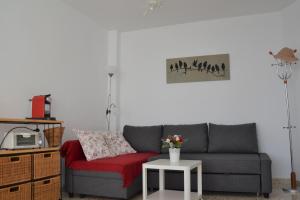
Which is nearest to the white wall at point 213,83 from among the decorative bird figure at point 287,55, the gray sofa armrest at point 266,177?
the decorative bird figure at point 287,55

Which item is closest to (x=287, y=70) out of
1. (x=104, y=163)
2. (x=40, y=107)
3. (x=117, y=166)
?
(x=117, y=166)

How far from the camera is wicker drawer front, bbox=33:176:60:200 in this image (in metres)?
2.73

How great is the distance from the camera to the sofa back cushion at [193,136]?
4238 millimetres

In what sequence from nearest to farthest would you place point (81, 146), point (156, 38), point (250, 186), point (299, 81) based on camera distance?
A: 1. point (250, 186)
2. point (81, 146)
3. point (299, 81)
4. point (156, 38)

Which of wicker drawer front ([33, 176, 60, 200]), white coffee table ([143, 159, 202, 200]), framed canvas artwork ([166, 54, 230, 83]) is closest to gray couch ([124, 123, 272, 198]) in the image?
white coffee table ([143, 159, 202, 200])

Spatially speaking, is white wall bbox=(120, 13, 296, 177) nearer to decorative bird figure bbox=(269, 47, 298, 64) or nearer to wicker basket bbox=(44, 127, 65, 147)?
decorative bird figure bbox=(269, 47, 298, 64)

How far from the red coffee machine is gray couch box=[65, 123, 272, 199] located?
0.80 metres

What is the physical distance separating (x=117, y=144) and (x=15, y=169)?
181cm

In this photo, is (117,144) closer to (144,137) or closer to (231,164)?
(144,137)

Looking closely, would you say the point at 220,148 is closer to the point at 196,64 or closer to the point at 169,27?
the point at 196,64

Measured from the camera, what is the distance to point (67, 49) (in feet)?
13.4

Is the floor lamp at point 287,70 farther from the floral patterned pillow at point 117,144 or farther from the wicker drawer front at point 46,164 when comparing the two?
the wicker drawer front at point 46,164

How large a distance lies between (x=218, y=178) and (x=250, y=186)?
379 mm

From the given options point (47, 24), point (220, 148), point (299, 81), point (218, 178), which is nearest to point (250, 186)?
point (218, 178)
